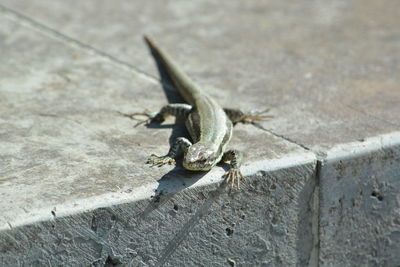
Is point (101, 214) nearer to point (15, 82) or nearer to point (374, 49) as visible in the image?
point (15, 82)

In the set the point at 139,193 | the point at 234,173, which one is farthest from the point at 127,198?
the point at 234,173

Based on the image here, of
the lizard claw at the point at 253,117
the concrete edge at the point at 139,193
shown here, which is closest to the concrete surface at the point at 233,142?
the concrete edge at the point at 139,193

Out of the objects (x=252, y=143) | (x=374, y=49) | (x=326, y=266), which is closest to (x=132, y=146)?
(x=252, y=143)

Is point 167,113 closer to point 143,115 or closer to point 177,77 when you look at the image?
point 143,115

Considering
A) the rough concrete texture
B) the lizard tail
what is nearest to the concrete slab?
the rough concrete texture

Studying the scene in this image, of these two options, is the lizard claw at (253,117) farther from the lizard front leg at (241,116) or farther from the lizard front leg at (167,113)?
the lizard front leg at (167,113)
